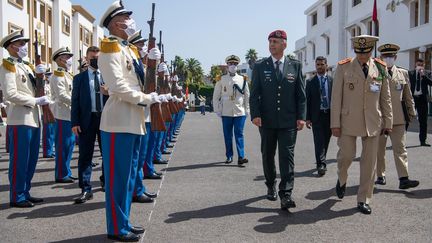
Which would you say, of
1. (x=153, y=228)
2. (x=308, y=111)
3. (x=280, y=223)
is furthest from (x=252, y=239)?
(x=308, y=111)

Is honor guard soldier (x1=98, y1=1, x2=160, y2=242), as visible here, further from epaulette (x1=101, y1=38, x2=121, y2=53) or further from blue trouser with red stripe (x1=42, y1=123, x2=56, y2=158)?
blue trouser with red stripe (x1=42, y1=123, x2=56, y2=158)

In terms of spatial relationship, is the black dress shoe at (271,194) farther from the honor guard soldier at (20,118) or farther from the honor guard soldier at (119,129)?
the honor guard soldier at (20,118)

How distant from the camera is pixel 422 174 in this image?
827 cm

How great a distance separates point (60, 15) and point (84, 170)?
35633mm

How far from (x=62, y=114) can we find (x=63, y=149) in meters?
0.65

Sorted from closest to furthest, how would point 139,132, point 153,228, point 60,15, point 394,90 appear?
point 139,132
point 153,228
point 394,90
point 60,15

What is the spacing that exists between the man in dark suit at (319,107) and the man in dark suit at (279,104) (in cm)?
229

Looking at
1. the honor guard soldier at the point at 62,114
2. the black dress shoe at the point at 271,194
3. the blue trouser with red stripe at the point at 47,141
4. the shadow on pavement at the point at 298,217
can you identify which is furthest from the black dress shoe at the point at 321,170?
the blue trouser with red stripe at the point at 47,141

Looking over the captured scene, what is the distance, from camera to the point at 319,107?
861cm

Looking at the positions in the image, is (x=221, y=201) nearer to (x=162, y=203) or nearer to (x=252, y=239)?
(x=162, y=203)

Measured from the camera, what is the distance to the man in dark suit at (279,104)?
6.16 m

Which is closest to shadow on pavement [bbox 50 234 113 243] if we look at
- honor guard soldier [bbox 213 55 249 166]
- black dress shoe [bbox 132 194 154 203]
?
black dress shoe [bbox 132 194 154 203]

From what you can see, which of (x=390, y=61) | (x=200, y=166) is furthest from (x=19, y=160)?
(x=390, y=61)

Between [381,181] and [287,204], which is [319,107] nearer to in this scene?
[381,181]
